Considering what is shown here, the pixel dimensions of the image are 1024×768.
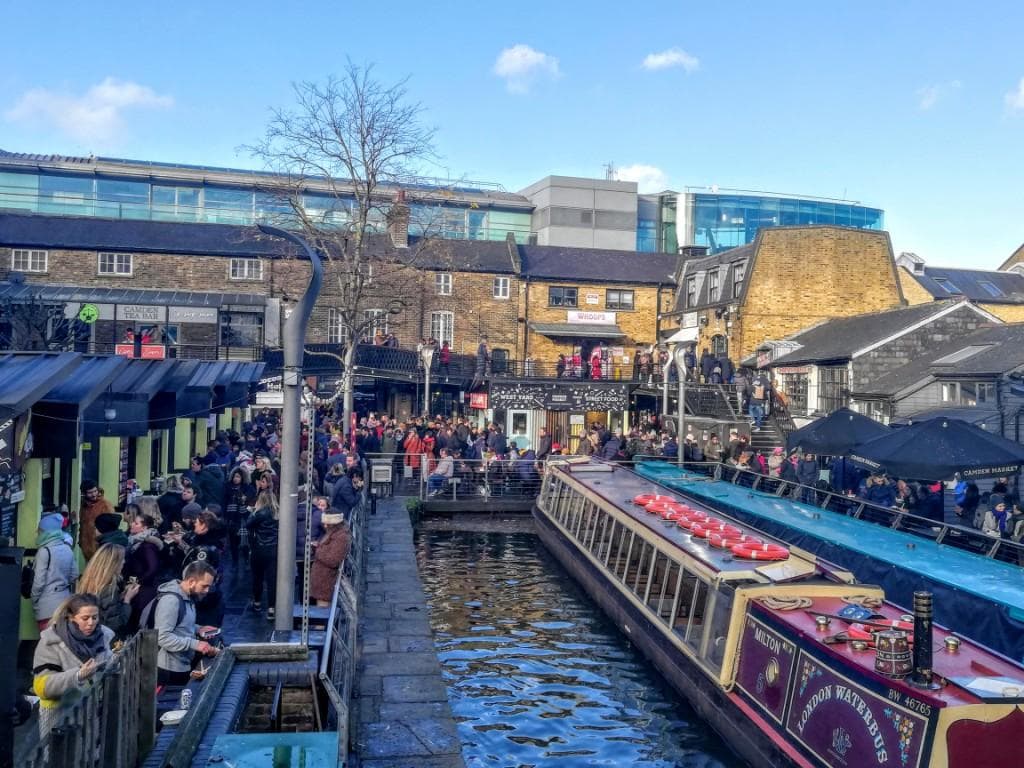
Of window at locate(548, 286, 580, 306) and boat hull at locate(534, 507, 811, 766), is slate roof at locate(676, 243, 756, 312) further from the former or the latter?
boat hull at locate(534, 507, 811, 766)

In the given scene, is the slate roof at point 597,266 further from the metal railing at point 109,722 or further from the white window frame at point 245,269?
the metal railing at point 109,722

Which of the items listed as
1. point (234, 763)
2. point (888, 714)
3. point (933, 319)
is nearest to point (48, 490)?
point (234, 763)

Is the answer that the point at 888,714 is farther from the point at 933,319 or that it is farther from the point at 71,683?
the point at 933,319

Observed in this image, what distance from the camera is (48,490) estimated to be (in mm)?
12812

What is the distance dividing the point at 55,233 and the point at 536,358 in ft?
66.5

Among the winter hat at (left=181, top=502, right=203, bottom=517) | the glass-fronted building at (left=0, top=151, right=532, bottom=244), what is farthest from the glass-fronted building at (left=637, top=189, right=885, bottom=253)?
the winter hat at (left=181, top=502, right=203, bottom=517)

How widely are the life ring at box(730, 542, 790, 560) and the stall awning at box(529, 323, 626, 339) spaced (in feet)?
92.8

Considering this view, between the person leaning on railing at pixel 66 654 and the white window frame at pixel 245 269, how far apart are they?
105 ft

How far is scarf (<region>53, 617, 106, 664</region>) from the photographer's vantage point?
5.79 meters

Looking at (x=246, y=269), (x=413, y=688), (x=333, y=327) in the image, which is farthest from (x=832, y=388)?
(x=246, y=269)

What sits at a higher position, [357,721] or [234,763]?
[234,763]

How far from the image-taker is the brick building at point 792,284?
35312mm

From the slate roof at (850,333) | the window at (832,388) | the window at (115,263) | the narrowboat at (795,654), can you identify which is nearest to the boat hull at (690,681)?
the narrowboat at (795,654)

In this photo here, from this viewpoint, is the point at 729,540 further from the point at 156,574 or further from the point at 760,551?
the point at 156,574
